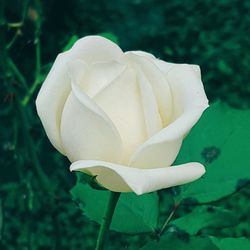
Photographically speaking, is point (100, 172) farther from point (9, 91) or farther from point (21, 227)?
point (21, 227)

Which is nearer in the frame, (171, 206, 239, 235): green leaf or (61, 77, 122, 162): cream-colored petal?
(61, 77, 122, 162): cream-colored petal

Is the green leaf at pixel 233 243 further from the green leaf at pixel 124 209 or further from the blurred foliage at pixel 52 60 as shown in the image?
the blurred foliage at pixel 52 60

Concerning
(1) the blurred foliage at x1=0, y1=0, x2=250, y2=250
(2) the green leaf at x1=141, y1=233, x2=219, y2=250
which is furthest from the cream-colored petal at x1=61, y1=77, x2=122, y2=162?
(1) the blurred foliage at x1=0, y1=0, x2=250, y2=250

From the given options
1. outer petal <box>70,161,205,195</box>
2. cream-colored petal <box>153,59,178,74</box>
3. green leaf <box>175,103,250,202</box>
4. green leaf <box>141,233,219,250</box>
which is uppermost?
cream-colored petal <box>153,59,178,74</box>

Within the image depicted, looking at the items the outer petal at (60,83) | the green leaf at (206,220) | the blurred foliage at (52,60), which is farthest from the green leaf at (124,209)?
the blurred foliage at (52,60)

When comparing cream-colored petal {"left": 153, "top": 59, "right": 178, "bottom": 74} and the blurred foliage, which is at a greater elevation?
cream-colored petal {"left": 153, "top": 59, "right": 178, "bottom": 74}

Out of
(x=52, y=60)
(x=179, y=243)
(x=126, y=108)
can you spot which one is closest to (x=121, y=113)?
(x=126, y=108)

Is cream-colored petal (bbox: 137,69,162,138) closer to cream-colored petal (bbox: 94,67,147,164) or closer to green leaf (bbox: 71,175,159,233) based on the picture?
cream-colored petal (bbox: 94,67,147,164)

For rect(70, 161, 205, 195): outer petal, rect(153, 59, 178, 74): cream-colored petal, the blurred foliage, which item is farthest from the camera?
the blurred foliage
